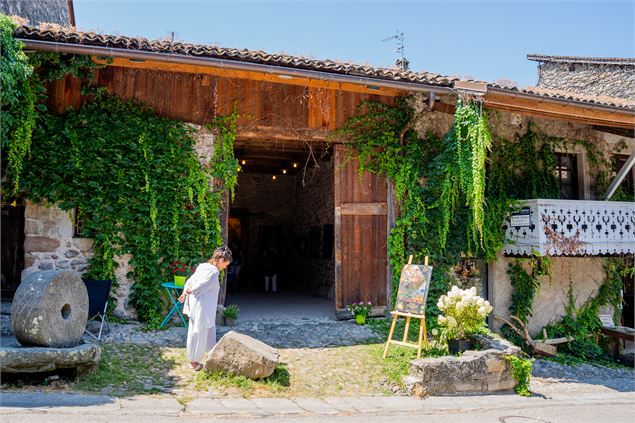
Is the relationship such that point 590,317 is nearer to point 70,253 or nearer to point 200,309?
point 200,309

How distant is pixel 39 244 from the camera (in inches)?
324

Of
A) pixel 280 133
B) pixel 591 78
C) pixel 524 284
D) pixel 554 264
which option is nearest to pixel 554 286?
pixel 554 264

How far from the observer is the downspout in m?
7.27

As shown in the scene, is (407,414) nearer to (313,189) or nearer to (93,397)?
(93,397)

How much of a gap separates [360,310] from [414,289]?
198 cm

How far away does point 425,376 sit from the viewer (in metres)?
6.46

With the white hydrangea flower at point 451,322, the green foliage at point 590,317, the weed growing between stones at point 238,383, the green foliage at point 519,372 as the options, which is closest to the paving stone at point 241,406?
the weed growing between stones at point 238,383

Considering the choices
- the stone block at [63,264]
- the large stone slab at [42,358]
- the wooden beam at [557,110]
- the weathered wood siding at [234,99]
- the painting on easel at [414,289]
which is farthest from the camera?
the wooden beam at [557,110]

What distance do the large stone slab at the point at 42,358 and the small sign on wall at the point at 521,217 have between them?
25.2 feet

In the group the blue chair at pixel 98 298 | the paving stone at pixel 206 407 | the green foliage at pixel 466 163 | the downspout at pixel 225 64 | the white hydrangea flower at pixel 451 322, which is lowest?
the paving stone at pixel 206 407

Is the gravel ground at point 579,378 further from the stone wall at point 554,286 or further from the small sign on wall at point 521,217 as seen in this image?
the small sign on wall at point 521,217

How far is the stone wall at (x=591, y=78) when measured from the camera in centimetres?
1602

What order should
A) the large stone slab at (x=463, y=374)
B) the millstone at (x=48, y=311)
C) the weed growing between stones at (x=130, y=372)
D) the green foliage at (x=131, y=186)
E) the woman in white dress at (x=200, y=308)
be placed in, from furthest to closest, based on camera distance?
the green foliage at (x=131, y=186) → the large stone slab at (x=463, y=374) → the woman in white dress at (x=200, y=308) → the weed growing between stones at (x=130, y=372) → the millstone at (x=48, y=311)

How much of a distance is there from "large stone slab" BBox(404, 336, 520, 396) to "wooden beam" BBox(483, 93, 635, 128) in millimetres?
4311
